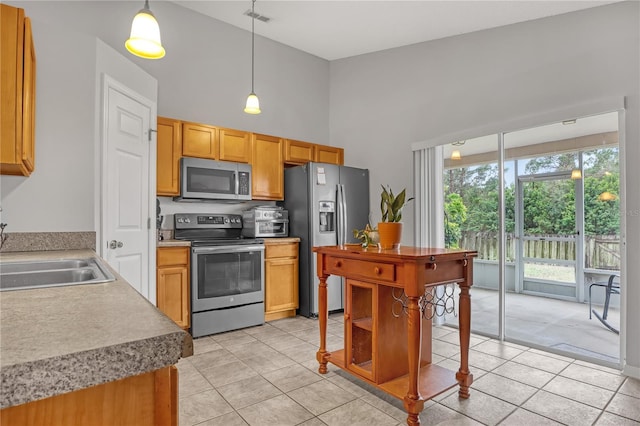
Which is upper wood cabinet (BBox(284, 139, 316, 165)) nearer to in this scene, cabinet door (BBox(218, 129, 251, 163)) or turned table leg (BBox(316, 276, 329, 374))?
cabinet door (BBox(218, 129, 251, 163))

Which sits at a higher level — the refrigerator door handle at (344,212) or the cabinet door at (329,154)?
the cabinet door at (329,154)

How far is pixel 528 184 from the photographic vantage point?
10.9 feet

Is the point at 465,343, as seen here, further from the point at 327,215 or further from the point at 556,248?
the point at 327,215

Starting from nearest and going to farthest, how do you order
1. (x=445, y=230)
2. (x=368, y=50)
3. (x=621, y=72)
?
(x=621, y=72) → (x=445, y=230) → (x=368, y=50)

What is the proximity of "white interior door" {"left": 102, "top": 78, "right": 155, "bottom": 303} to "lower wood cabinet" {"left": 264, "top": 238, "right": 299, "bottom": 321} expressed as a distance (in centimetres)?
121

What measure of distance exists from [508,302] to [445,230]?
92 cm

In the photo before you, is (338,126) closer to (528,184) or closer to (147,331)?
(528,184)

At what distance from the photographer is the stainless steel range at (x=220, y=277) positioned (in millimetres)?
3373

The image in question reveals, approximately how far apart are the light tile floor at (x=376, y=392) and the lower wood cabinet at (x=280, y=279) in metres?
0.78

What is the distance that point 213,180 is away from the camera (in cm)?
375

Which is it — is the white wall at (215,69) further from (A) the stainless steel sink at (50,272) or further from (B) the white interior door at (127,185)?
(A) the stainless steel sink at (50,272)

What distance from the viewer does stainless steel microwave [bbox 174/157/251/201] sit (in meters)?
3.57

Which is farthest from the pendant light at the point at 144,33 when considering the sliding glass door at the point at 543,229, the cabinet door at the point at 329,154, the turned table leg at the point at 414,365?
the sliding glass door at the point at 543,229

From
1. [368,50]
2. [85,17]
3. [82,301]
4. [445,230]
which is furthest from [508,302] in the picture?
[85,17]
